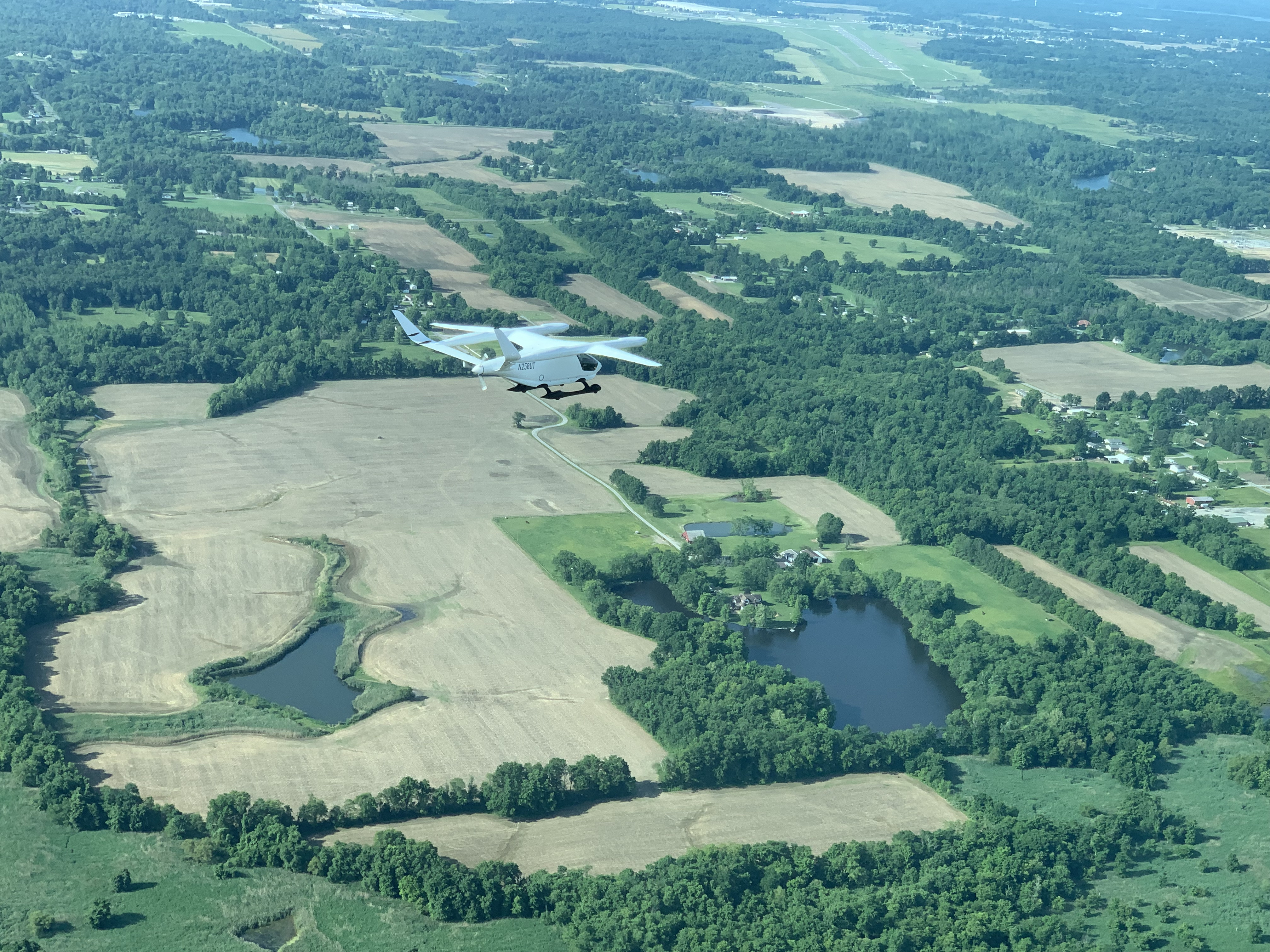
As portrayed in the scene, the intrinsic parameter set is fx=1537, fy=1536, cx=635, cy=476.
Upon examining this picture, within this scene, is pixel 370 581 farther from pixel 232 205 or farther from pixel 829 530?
pixel 232 205

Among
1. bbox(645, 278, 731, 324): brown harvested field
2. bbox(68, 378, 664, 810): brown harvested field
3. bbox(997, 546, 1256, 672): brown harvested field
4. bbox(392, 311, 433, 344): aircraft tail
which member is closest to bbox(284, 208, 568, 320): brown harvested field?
bbox(645, 278, 731, 324): brown harvested field

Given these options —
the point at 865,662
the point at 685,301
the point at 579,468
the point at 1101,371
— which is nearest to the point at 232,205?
the point at 685,301

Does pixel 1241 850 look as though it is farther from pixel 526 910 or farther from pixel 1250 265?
pixel 1250 265

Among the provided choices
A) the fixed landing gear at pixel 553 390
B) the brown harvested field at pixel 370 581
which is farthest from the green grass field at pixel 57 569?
the fixed landing gear at pixel 553 390

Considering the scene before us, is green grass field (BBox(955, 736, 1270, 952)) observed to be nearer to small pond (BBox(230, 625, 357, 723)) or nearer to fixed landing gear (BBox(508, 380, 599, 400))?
fixed landing gear (BBox(508, 380, 599, 400))

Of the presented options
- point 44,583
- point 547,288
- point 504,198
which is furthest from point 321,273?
point 44,583

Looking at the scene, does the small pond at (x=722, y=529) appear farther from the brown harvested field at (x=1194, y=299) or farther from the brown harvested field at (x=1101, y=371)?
the brown harvested field at (x=1194, y=299)
